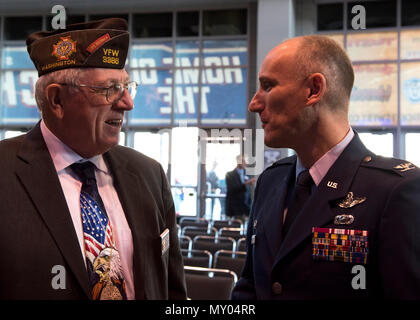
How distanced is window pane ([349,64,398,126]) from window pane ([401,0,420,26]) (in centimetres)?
116

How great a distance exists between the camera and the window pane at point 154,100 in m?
12.4

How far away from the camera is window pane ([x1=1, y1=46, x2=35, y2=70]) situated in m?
13.1

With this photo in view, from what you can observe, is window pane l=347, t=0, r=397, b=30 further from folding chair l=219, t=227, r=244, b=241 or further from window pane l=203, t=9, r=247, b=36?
folding chair l=219, t=227, r=244, b=241

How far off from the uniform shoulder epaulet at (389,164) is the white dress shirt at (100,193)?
0.89 meters

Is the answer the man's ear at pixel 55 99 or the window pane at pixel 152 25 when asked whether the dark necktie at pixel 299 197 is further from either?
the window pane at pixel 152 25

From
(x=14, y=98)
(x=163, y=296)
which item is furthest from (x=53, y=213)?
(x=14, y=98)

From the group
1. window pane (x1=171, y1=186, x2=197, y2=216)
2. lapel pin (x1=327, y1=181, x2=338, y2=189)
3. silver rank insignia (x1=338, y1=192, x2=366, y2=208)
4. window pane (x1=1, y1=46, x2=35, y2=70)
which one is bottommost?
window pane (x1=171, y1=186, x2=197, y2=216)

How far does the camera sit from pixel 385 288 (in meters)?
1.36

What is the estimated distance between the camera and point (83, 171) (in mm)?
1682

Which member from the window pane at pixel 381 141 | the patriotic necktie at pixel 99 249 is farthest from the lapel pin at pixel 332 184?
the window pane at pixel 381 141

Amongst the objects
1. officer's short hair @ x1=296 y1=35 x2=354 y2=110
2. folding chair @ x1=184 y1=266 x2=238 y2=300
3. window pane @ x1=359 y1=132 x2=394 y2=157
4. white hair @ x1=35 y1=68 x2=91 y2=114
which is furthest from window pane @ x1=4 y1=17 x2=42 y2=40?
officer's short hair @ x1=296 y1=35 x2=354 y2=110

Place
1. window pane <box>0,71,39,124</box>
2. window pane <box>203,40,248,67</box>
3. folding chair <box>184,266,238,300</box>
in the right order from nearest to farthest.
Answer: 1. folding chair <box>184,266,238,300</box>
2. window pane <box>203,40,248,67</box>
3. window pane <box>0,71,39,124</box>

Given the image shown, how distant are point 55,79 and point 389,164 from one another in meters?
1.23
